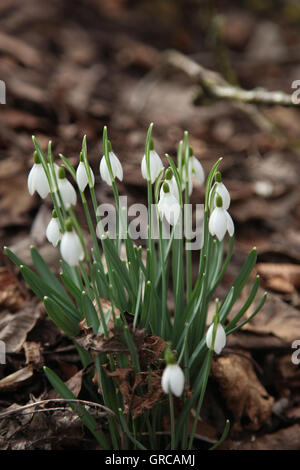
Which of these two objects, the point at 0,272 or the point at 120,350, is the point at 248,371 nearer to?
the point at 120,350

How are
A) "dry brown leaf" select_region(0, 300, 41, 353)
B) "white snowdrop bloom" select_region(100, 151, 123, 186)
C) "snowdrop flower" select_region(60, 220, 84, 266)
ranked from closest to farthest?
"snowdrop flower" select_region(60, 220, 84, 266)
"white snowdrop bloom" select_region(100, 151, 123, 186)
"dry brown leaf" select_region(0, 300, 41, 353)

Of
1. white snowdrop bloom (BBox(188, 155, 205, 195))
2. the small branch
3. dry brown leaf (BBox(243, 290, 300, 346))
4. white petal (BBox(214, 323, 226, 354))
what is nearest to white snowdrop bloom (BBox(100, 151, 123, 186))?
white snowdrop bloom (BBox(188, 155, 205, 195))

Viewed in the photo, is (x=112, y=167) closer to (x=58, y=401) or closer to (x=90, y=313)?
(x=90, y=313)

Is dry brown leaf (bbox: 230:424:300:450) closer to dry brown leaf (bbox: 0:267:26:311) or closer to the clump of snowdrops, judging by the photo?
the clump of snowdrops

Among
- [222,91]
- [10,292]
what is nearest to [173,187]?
[10,292]

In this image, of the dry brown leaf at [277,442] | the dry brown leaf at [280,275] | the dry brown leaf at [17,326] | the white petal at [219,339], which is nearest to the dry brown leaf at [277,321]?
the dry brown leaf at [280,275]

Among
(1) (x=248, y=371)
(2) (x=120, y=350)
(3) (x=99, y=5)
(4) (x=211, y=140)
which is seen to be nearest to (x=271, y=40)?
(3) (x=99, y=5)
